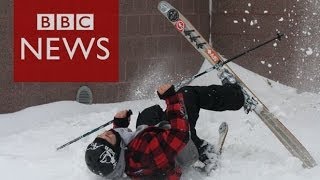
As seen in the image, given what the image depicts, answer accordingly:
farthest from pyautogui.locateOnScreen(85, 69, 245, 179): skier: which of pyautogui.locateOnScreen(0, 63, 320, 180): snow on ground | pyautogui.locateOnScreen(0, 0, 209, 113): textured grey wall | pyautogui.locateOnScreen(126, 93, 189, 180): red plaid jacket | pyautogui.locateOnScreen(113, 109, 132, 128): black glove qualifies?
pyautogui.locateOnScreen(0, 0, 209, 113): textured grey wall

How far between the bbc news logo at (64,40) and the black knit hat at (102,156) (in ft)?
9.21

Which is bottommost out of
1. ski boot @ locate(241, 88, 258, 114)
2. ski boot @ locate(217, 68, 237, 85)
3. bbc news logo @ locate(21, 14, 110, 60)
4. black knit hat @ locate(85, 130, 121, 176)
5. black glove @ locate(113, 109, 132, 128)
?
black knit hat @ locate(85, 130, 121, 176)

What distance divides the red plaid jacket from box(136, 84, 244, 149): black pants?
562 mm

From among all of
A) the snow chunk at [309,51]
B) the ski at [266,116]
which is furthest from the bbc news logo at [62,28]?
the snow chunk at [309,51]

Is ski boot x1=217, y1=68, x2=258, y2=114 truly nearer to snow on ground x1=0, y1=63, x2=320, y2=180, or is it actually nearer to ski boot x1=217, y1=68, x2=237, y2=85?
ski boot x1=217, y1=68, x2=237, y2=85

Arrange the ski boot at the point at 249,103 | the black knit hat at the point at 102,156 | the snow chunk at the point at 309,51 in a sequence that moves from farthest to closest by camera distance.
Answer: the snow chunk at the point at 309,51 < the ski boot at the point at 249,103 < the black knit hat at the point at 102,156

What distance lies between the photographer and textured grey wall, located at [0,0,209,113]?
253 inches

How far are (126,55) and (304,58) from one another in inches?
83.1

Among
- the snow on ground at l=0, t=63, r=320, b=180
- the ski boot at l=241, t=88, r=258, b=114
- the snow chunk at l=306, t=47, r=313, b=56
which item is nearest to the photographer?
the snow on ground at l=0, t=63, r=320, b=180

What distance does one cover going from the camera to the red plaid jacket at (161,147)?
154 inches

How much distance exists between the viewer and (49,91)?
257 inches

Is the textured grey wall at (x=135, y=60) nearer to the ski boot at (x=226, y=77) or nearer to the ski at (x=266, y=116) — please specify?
the ski at (x=266, y=116)

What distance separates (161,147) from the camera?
12.8ft

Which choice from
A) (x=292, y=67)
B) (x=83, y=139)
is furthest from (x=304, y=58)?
(x=83, y=139)
